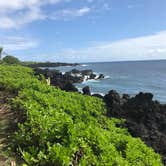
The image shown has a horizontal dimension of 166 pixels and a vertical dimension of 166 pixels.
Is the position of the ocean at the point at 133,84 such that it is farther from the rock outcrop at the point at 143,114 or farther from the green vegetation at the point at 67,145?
the green vegetation at the point at 67,145

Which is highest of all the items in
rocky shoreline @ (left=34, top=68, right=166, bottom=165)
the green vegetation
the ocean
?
the green vegetation

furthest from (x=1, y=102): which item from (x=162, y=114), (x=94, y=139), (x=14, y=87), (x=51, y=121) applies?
(x=162, y=114)

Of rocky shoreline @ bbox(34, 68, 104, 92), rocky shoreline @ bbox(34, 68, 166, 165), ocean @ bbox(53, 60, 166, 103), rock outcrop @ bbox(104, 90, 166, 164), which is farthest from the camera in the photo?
ocean @ bbox(53, 60, 166, 103)

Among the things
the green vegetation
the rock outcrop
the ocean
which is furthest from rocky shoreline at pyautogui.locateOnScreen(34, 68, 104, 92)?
the green vegetation

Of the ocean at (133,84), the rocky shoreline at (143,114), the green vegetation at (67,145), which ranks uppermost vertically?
the green vegetation at (67,145)

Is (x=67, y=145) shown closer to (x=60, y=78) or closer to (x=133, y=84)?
(x=60, y=78)

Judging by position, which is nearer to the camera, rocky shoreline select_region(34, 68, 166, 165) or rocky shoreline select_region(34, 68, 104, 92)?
rocky shoreline select_region(34, 68, 166, 165)

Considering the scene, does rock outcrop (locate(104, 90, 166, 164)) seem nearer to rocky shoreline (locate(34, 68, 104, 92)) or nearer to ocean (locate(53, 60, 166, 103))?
rocky shoreline (locate(34, 68, 104, 92))

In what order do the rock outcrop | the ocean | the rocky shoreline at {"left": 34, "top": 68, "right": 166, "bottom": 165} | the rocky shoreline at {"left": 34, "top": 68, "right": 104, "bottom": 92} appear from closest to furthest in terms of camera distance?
the rocky shoreline at {"left": 34, "top": 68, "right": 166, "bottom": 165} → the rock outcrop → the rocky shoreline at {"left": 34, "top": 68, "right": 104, "bottom": 92} → the ocean

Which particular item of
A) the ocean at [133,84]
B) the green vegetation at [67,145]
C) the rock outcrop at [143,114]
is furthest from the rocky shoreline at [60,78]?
the green vegetation at [67,145]

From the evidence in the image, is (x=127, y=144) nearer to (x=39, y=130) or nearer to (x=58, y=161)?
(x=39, y=130)

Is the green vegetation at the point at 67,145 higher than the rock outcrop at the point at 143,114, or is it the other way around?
the green vegetation at the point at 67,145

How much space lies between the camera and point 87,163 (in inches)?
216

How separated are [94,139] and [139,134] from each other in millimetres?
7476
